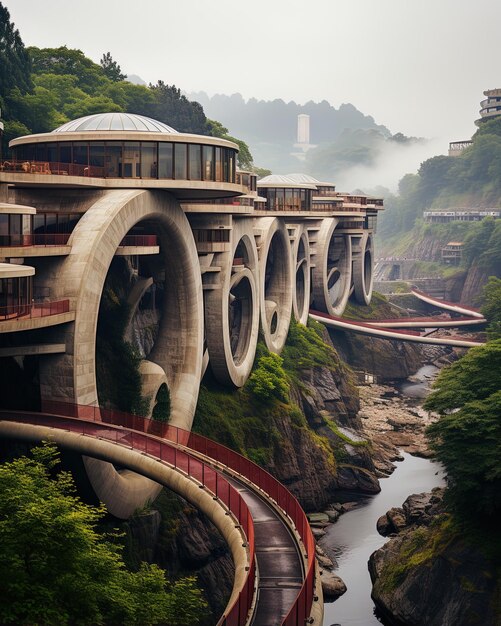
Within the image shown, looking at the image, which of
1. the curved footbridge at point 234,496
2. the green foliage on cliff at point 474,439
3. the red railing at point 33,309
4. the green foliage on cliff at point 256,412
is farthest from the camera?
the green foliage on cliff at point 256,412

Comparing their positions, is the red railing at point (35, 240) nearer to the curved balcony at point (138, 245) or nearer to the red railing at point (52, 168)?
the red railing at point (52, 168)

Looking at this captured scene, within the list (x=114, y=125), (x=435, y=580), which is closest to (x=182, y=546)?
(x=435, y=580)

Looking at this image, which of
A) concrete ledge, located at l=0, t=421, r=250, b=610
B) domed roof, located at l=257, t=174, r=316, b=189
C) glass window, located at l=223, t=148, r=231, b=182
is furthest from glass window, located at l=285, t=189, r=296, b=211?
concrete ledge, located at l=0, t=421, r=250, b=610

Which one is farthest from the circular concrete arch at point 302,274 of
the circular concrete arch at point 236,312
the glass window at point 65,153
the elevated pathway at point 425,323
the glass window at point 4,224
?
the glass window at point 4,224

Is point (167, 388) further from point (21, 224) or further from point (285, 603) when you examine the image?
point (285, 603)

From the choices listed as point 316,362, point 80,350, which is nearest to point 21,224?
point 80,350

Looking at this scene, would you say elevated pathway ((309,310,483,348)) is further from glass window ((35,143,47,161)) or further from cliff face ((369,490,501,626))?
glass window ((35,143,47,161))
